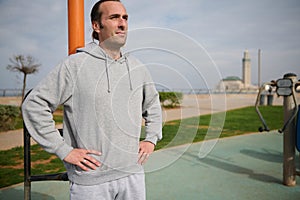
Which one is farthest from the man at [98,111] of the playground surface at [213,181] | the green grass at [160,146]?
the playground surface at [213,181]

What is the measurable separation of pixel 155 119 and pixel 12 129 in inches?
283

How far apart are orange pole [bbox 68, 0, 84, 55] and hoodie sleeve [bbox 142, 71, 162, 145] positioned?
0.69 m

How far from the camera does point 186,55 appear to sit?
1.26 meters

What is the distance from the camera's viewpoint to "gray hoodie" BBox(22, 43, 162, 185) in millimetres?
1188

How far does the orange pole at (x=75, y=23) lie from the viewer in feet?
6.00

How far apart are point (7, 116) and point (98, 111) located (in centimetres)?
705

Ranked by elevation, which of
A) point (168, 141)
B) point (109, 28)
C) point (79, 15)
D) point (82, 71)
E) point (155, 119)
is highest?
point (79, 15)

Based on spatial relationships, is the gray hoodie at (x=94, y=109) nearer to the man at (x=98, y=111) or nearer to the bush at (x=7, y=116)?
the man at (x=98, y=111)

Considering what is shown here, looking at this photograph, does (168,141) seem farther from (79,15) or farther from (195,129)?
(79,15)

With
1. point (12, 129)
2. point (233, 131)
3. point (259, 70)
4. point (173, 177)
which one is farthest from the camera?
point (259, 70)

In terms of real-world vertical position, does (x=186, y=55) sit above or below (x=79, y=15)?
below

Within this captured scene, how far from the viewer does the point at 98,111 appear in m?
1.24

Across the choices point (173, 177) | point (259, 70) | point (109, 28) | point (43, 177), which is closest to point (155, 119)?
point (109, 28)

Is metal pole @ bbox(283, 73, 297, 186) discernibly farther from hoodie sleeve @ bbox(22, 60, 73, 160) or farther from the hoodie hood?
hoodie sleeve @ bbox(22, 60, 73, 160)
